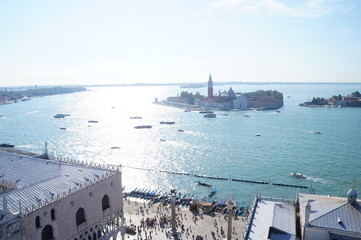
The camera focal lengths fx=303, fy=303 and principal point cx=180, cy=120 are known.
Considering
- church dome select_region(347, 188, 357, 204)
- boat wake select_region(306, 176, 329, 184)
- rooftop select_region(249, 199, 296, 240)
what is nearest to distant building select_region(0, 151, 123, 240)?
rooftop select_region(249, 199, 296, 240)

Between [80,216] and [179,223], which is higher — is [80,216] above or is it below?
above

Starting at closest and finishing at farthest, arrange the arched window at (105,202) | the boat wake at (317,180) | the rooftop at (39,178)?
the rooftop at (39,178) → the arched window at (105,202) → the boat wake at (317,180)

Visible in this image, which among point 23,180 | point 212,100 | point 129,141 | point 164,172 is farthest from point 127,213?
point 212,100

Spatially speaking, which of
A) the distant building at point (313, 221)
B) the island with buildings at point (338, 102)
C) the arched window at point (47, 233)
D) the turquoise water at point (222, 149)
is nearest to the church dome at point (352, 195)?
the distant building at point (313, 221)

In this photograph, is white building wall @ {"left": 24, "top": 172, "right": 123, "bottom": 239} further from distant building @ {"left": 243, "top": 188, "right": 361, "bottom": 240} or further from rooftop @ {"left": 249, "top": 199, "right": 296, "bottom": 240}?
rooftop @ {"left": 249, "top": 199, "right": 296, "bottom": 240}

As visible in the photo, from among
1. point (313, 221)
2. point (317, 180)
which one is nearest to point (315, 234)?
point (313, 221)

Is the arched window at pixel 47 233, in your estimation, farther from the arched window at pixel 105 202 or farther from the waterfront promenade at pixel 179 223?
the waterfront promenade at pixel 179 223

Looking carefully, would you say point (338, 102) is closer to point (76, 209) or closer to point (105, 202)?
point (105, 202)
